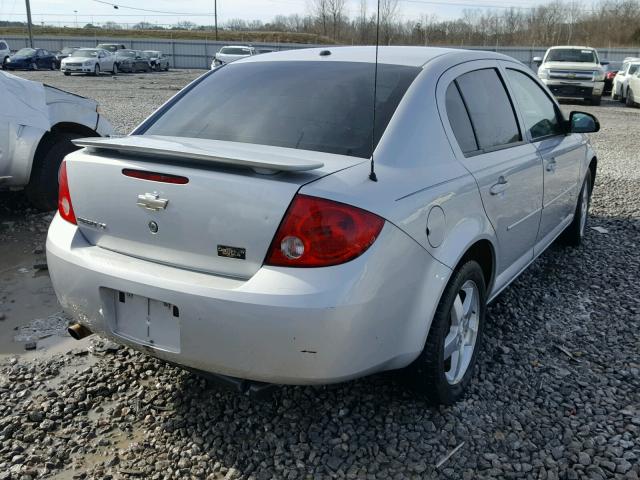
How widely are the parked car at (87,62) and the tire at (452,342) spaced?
34755mm

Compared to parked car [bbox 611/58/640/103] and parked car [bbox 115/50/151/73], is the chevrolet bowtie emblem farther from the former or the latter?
parked car [bbox 115/50/151/73]

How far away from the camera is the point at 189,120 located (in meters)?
3.19

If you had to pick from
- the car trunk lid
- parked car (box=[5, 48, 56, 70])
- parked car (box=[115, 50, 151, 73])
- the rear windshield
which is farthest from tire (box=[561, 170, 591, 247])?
parked car (box=[5, 48, 56, 70])

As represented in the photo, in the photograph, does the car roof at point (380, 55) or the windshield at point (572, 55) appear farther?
the windshield at point (572, 55)

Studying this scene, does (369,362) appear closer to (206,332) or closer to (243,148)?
(206,332)

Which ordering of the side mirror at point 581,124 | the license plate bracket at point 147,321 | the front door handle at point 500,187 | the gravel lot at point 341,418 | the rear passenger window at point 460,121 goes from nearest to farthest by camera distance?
the license plate bracket at point 147,321 < the gravel lot at point 341,418 < the rear passenger window at point 460,121 < the front door handle at point 500,187 < the side mirror at point 581,124

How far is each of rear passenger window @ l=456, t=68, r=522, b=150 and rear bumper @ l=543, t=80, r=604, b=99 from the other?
17.9 m

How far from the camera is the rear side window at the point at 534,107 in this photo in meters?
3.87

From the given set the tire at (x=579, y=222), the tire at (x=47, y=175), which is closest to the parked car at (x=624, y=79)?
the tire at (x=579, y=222)

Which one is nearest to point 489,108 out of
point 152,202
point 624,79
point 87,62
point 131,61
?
point 152,202

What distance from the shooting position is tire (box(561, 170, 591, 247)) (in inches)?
206

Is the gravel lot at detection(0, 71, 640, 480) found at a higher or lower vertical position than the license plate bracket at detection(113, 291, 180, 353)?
lower

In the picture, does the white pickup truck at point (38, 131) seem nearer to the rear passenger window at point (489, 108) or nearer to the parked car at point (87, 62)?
the rear passenger window at point (489, 108)

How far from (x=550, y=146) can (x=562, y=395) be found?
5.77ft
